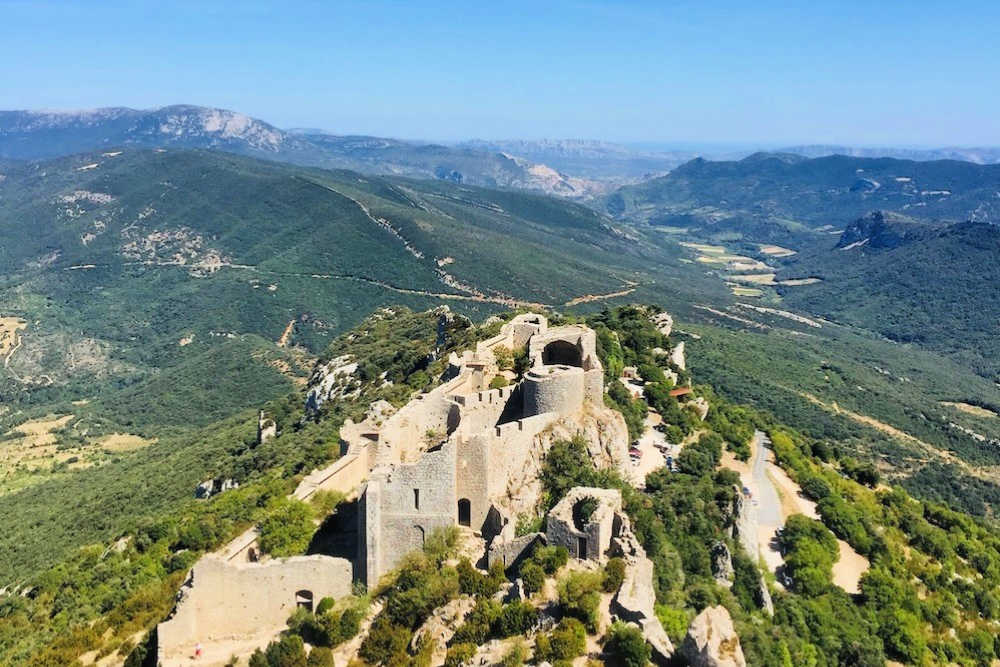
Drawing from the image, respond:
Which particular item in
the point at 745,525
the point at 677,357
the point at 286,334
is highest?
the point at 677,357

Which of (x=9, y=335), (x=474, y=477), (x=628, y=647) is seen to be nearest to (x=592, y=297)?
(x=9, y=335)

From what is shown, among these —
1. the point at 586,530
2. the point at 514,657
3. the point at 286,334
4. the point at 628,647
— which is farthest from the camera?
the point at 286,334

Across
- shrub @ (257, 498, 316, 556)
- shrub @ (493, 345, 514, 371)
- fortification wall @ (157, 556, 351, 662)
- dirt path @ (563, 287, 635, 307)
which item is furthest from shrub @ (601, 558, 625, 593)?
dirt path @ (563, 287, 635, 307)

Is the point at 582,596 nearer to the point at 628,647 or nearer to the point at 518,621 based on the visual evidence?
the point at 518,621

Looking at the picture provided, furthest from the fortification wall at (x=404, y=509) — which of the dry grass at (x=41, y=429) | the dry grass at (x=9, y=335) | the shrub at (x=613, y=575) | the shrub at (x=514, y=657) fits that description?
the dry grass at (x=9, y=335)

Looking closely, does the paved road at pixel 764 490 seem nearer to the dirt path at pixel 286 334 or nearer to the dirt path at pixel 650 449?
the dirt path at pixel 650 449

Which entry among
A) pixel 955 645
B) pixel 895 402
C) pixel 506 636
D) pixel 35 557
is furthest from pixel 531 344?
pixel 895 402
